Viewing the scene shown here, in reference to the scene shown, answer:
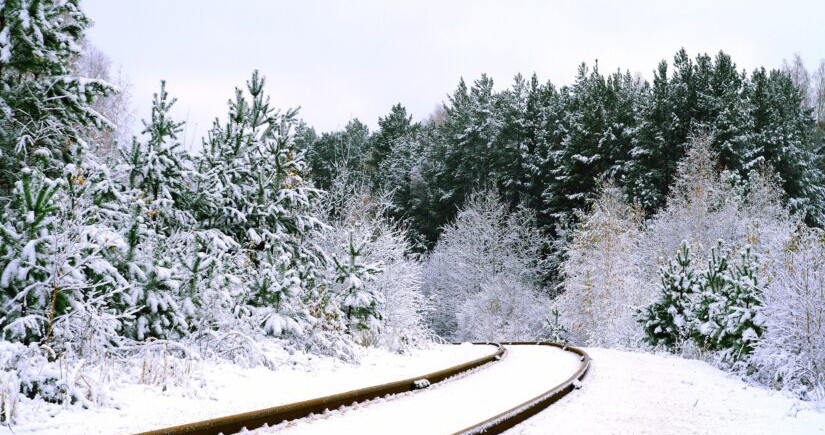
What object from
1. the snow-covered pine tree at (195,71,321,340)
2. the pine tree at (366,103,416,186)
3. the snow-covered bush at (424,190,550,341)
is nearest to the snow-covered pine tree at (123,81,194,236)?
the snow-covered pine tree at (195,71,321,340)

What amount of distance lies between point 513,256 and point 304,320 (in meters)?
35.5

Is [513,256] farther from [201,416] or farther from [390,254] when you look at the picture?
[201,416]

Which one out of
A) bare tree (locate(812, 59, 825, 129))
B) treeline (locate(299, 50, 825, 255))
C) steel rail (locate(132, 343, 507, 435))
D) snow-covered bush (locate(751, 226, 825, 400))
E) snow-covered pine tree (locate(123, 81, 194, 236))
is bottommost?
steel rail (locate(132, 343, 507, 435))

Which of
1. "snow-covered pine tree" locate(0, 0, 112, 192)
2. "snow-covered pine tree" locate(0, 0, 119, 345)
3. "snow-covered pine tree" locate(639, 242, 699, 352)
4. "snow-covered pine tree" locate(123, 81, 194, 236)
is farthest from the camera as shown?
"snow-covered pine tree" locate(639, 242, 699, 352)

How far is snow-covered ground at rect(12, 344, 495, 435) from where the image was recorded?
5.81 metres

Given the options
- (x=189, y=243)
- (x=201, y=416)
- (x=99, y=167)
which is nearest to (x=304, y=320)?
(x=189, y=243)

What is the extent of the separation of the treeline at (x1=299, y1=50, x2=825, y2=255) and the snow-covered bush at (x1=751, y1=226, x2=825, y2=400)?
20.3m

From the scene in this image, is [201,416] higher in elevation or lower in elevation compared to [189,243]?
lower

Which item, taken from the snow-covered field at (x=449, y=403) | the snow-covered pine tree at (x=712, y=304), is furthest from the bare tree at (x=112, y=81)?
the snow-covered pine tree at (x=712, y=304)

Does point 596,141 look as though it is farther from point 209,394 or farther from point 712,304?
point 209,394

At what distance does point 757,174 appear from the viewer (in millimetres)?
35469

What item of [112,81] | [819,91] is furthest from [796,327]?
[819,91]

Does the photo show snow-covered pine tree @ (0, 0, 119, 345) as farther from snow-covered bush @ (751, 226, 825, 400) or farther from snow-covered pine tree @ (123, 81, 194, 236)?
snow-covered bush @ (751, 226, 825, 400)

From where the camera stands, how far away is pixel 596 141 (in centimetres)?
4559
